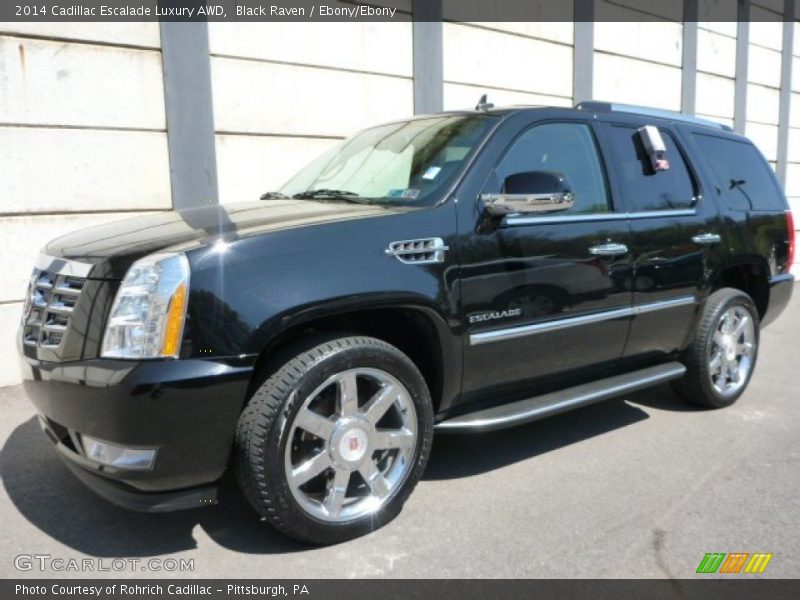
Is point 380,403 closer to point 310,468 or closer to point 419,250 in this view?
point 310,468

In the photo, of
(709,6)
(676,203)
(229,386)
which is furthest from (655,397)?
(709,6)

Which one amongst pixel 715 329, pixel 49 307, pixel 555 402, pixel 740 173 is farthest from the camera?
pixel 740 173

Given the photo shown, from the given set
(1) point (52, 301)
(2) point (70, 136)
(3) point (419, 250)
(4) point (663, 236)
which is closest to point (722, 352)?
(4) point (663, 236)

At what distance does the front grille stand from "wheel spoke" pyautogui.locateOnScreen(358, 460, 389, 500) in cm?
131


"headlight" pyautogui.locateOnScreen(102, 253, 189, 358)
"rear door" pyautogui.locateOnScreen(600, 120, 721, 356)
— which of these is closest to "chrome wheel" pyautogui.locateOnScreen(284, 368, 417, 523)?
"headlight" pyautogui.locateOnScreen(102, 253, 189, 358)

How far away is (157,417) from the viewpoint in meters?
2.43

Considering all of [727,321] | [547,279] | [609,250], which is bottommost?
[727,321]

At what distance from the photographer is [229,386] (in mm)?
2527

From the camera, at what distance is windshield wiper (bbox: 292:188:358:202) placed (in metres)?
3.56

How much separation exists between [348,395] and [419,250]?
2.27 ft

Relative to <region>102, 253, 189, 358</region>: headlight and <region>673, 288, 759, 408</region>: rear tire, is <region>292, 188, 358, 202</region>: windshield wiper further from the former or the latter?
<region>673, 288, 759, 408</region>: rear tire
